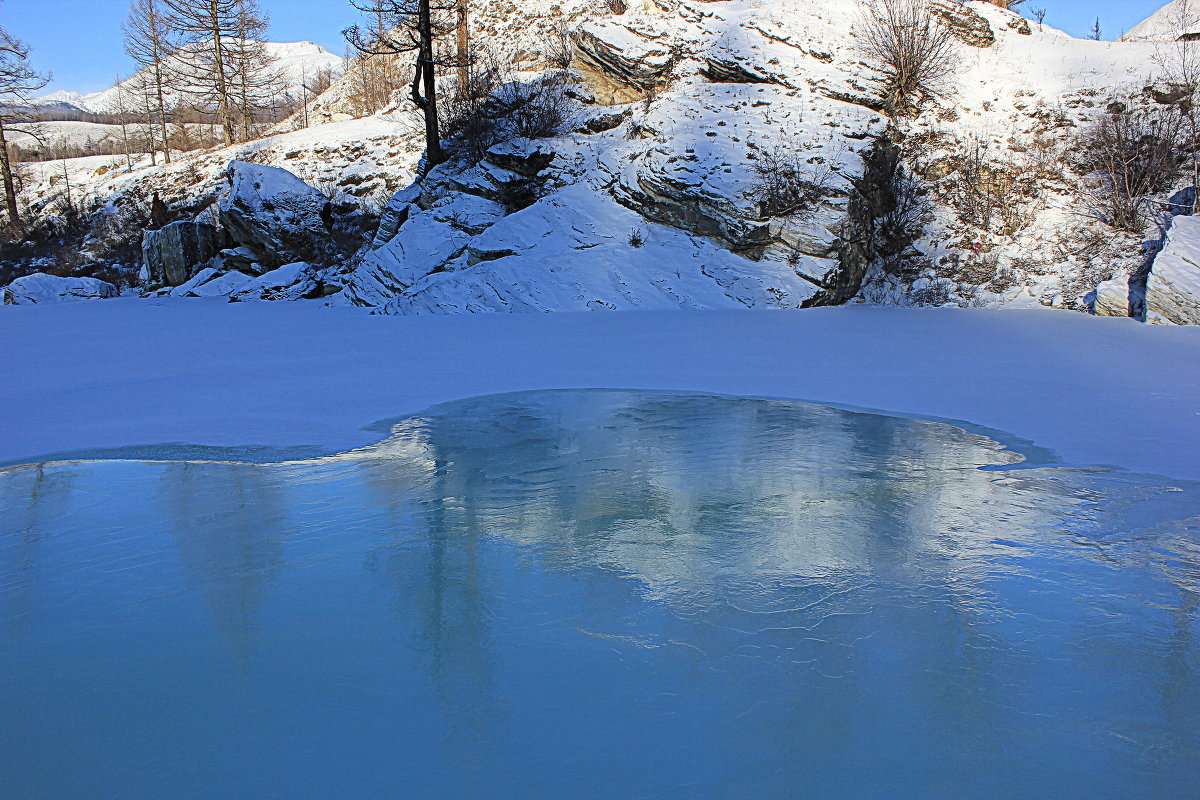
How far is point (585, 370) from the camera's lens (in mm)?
6281

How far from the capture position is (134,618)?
2229 millimetres

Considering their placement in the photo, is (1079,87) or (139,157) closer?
(1079,87)

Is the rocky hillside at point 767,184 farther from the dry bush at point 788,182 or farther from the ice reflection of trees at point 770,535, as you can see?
the ice reflection of trees at point 770,535

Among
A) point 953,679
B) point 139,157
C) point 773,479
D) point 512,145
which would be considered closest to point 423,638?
point 953,679

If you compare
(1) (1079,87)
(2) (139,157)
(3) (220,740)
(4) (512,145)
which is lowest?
(3) (220,740)

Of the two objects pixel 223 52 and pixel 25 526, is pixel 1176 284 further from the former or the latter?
pixel 223 52

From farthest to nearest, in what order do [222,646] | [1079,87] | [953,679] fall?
[1079,87] → [222,646] → [953,679]

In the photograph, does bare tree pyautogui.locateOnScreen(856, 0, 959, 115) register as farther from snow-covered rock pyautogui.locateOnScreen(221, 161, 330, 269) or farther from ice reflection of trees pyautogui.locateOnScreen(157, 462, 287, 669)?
ice reflection of trees pyautogui.locateOnScreen(157, 462, 287, 669)

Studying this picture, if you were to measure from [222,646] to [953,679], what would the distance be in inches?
77.4

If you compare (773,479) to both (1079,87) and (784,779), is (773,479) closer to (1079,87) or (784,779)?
(784,779)

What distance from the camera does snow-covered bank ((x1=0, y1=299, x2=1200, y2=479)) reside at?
4336 millimetres

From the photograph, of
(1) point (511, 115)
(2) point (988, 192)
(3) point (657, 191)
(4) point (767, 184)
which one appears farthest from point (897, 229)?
(1) point (511, 115)

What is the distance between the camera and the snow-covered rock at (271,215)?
14344mm

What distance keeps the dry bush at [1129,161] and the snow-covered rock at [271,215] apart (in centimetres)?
1363
